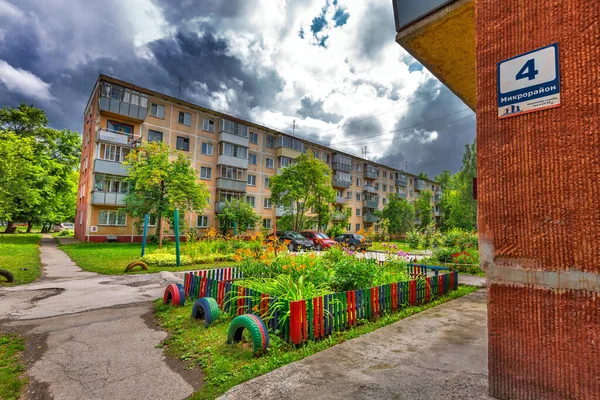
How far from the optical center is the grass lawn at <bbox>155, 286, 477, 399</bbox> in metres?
3.67

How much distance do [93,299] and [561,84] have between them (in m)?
9.86

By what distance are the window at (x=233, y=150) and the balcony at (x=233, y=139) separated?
0.46 metres

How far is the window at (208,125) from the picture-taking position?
32188mm

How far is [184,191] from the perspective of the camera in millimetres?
19625

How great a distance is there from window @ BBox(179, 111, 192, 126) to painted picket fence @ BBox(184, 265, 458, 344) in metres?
26.7

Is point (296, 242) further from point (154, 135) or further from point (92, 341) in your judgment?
point (92, 341)

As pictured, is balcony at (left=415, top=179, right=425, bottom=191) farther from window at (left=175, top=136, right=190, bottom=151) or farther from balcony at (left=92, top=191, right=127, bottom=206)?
balcony at (left=92, top=191, right=127, bottom=206)

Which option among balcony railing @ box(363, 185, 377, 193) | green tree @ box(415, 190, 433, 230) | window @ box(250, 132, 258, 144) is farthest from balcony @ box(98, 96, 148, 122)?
green tree @ box(415, 190, 433, 230)

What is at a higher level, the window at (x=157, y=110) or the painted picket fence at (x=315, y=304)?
the window at (x=157, y=110)

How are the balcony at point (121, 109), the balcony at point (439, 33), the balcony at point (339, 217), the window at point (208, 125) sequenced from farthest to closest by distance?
the balcony at point (339, 217), the window at point (208, 125), the balcony at point (121, 109), the balcony at point (439, 33)

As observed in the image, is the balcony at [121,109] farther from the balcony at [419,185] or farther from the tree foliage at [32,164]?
the balcony at [419,185]

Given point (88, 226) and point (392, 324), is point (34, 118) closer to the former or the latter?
point (88, 226)

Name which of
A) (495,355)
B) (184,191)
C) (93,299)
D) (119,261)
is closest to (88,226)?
(184,191)

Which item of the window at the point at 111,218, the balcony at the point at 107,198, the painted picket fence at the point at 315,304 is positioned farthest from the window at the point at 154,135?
the painted picket fence at the point at 315,304
